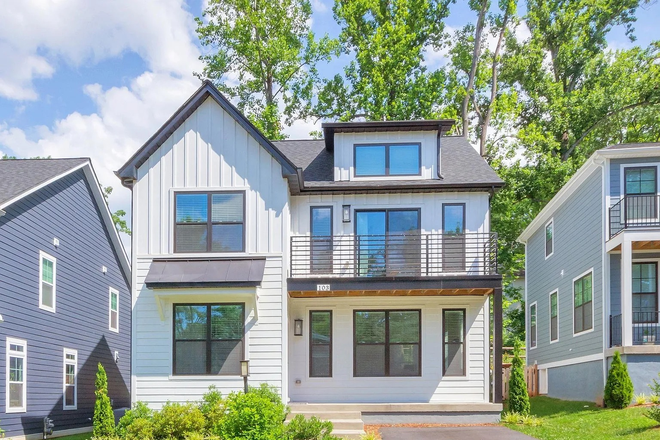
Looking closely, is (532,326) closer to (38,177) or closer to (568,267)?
(568,267)

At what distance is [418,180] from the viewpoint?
15.3 metres

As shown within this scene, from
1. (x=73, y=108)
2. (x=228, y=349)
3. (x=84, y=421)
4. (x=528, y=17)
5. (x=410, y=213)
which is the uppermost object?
(x=528, y=17)

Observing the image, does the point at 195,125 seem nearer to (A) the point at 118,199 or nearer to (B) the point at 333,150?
(B) the point at 333,150

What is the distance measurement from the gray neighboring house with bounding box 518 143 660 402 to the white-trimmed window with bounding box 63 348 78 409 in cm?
1381

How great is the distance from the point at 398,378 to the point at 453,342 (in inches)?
62.9

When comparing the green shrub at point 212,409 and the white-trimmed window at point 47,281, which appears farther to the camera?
the white-trimmed window at point 47,281

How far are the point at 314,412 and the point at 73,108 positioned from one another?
14087mm

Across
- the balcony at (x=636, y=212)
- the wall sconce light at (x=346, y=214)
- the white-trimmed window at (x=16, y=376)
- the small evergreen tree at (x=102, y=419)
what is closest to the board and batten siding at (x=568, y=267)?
the balcony at (x=636, y=212)

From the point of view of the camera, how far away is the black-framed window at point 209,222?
13.8 meters


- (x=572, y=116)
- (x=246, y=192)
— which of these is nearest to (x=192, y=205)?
(x=246, y=192)

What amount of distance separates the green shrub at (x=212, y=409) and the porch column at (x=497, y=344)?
6.04 m

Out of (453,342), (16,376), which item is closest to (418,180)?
(453,342)

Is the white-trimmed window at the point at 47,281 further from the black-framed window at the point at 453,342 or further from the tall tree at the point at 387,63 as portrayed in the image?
the tall tree at the point at 387,63

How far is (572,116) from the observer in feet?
88.7
